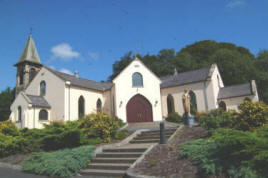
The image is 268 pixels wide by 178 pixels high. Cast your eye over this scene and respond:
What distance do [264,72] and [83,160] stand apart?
1609 inches

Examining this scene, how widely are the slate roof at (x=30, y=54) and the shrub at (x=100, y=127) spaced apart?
23337 millimetres

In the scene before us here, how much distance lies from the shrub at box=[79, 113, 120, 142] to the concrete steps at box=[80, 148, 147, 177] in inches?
99.4

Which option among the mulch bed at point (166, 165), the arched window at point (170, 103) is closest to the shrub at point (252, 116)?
the mulch bed at point (166, 165)

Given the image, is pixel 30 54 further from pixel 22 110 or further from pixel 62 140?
pixel 62 140

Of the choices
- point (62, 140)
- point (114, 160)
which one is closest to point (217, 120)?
point (114, 160)

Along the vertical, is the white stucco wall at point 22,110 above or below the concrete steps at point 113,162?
above

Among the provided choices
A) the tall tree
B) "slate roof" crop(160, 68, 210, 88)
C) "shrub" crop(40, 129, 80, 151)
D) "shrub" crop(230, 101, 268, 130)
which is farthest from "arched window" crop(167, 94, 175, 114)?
the tall tree

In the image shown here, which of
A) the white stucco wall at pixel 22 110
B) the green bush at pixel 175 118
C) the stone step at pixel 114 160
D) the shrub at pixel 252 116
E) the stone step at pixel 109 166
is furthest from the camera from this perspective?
the green bush at pixel 175 118

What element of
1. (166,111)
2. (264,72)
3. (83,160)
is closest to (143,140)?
(83,160)

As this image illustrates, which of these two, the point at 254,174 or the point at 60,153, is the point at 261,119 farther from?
the point at 60,153

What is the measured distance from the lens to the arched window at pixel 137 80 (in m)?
24.4

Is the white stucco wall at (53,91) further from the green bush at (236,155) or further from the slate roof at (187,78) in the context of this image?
the green bush at (236,155)

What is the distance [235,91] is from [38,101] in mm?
24557

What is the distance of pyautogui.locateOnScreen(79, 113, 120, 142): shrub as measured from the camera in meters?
12.2
